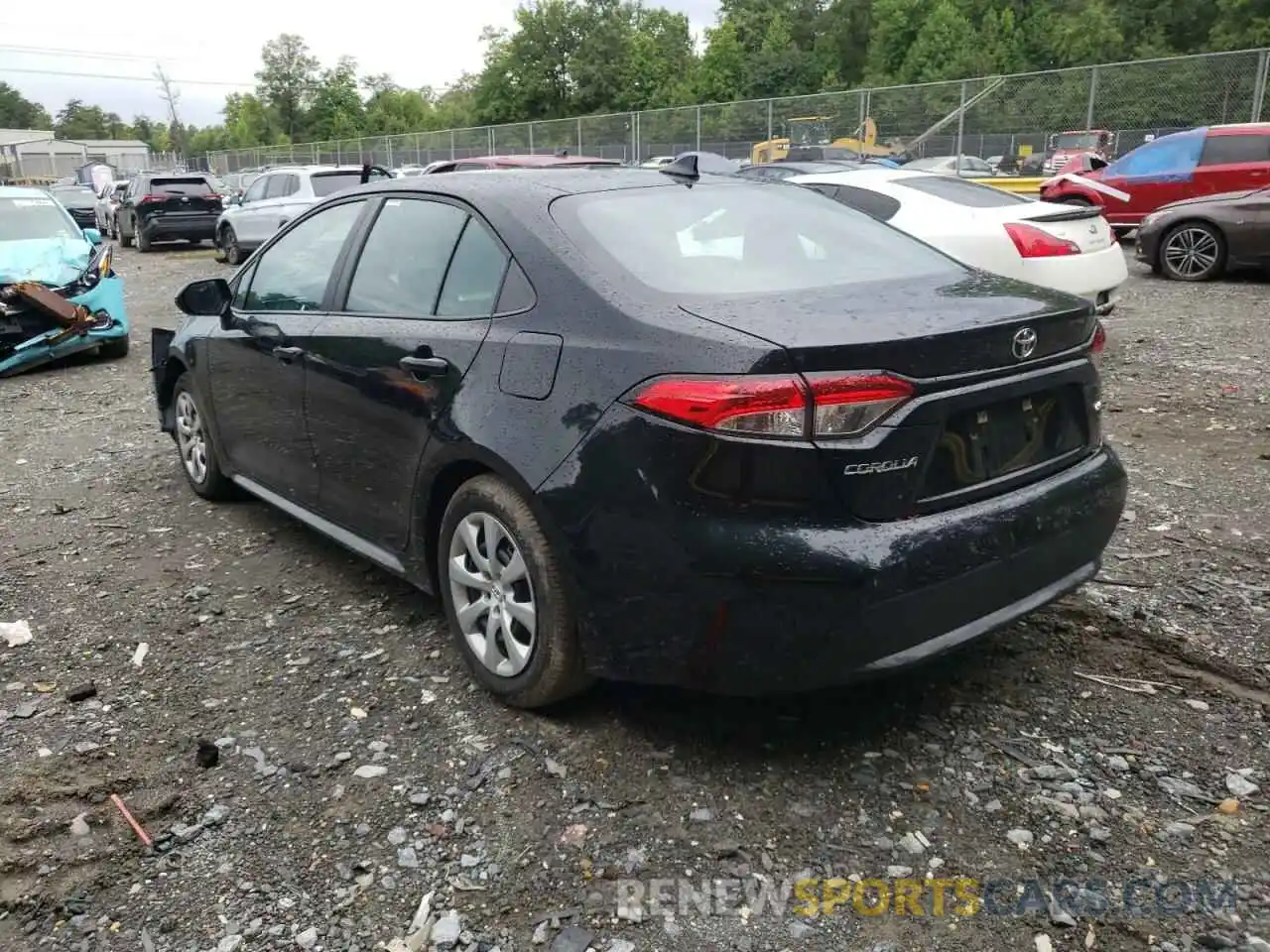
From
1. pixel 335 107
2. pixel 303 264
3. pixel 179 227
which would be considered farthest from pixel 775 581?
pixel 335 107

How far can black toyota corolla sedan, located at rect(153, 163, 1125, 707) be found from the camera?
2.50 metres

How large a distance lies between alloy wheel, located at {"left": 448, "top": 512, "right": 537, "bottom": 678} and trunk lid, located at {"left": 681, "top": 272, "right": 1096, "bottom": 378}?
3.02 ft

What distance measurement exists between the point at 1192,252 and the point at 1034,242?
19.0 feet

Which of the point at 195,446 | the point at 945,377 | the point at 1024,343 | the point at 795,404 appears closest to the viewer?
the point at 795,404

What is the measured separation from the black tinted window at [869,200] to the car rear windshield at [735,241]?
4.11 meters

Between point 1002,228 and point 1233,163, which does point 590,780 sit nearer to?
point 1002,228

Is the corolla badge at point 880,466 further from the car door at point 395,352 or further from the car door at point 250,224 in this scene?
the car door at point 250,224

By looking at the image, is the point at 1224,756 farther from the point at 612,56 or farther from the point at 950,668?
the point at 612,56

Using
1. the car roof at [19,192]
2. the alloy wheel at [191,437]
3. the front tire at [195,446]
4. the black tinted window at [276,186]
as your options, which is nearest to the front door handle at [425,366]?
the front tire at [195,446]

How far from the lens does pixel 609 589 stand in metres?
2.73

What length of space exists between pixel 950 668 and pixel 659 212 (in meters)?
1.78

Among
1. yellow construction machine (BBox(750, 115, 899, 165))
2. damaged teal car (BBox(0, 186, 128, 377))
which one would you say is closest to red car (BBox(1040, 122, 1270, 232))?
yellow construction machine (BBox(750, 115, 899, 165))

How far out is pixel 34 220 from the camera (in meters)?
9.88

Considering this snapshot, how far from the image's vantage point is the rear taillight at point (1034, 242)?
719 centimetres
